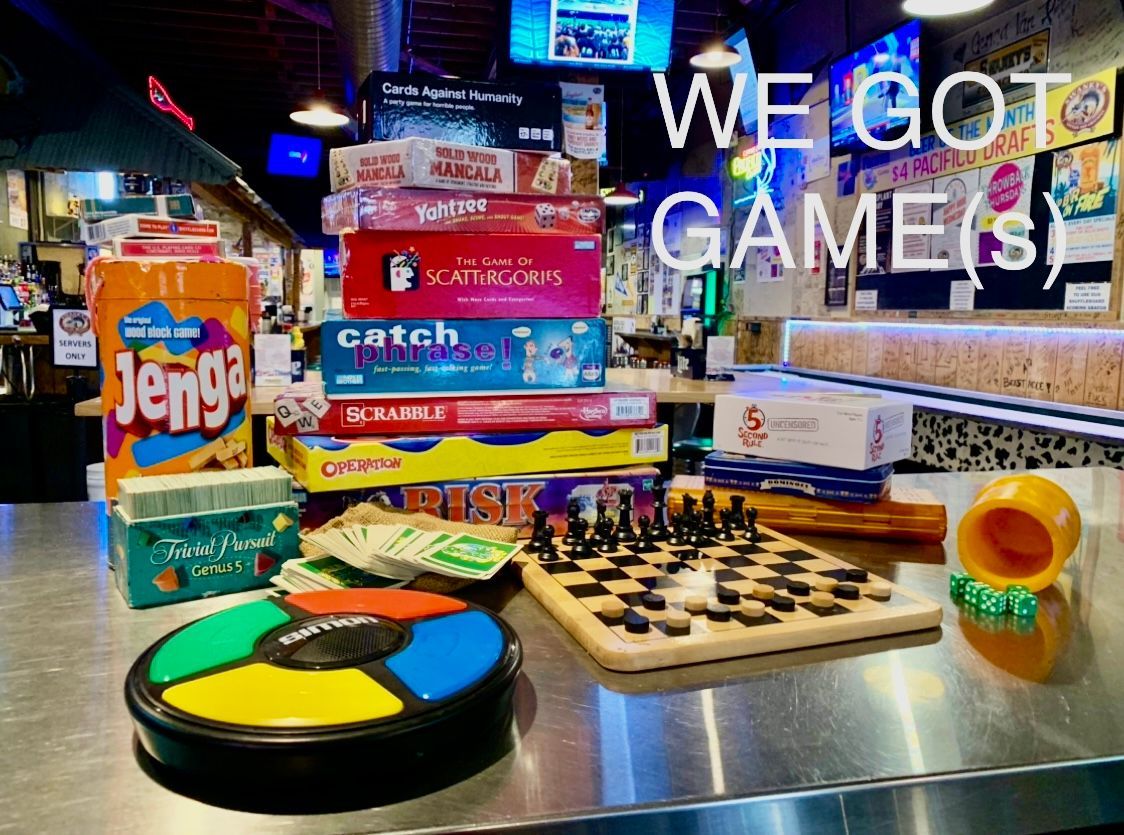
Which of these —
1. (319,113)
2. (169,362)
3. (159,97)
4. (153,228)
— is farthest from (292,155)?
(169,362)

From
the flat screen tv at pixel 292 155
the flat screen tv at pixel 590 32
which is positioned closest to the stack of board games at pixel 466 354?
the flat screen tv at pixel 590 32

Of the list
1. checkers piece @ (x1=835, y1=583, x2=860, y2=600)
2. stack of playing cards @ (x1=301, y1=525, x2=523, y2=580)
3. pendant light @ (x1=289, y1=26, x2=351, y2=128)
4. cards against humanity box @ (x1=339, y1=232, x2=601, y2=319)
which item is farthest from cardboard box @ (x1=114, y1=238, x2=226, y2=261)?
pendant light @ (x1=289, y1=26, x2=351, y2=128)

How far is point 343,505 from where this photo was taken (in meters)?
1.21

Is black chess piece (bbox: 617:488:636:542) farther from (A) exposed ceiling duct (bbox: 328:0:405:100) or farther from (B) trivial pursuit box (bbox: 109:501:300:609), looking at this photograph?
(A) exposed ceiling duct (bbox: 328:0:405:100)

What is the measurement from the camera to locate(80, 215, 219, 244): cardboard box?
1.34 m

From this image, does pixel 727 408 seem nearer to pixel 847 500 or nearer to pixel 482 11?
pixel 847 500

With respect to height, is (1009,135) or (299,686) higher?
(1009,135)

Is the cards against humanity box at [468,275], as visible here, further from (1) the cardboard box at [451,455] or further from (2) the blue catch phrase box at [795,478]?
(2) the blue catch phrase box at [795,478]

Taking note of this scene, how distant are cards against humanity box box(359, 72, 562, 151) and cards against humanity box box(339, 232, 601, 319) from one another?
17cm

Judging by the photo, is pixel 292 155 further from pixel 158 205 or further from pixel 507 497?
pixel 507 497

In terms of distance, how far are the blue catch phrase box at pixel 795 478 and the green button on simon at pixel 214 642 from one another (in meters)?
0.84

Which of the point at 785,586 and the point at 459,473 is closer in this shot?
the point at 785,586

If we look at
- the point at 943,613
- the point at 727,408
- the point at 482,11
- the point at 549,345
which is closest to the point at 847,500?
the point at 727,408

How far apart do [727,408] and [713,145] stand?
343 inches
